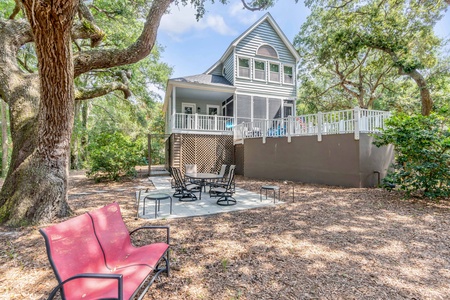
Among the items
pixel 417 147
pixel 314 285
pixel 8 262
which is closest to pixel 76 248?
pixel 8 262

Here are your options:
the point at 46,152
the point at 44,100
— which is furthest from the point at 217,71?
the point at 46,152

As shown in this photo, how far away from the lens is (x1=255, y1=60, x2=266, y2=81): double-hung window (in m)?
14.2

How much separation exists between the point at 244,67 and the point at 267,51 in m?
2.12

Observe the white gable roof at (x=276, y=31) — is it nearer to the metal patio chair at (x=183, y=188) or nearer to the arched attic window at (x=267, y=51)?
the arched attic window at (x=267, y=51)

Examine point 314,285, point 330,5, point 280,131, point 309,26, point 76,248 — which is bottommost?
point 314,285

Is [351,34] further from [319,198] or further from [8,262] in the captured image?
[8,262]

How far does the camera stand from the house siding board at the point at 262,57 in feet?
45.5

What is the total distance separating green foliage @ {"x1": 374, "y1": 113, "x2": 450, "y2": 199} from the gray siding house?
8.25 metres

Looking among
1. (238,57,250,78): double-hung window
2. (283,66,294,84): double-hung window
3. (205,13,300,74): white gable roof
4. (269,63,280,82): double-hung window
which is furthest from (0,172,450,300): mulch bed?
(205,13,300,74): white gable roof

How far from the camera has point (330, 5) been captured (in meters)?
12.0

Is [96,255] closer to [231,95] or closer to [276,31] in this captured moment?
[231,95]

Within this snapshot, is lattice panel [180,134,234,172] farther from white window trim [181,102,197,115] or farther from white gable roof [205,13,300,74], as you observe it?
white gable roof [205,13,300,74]

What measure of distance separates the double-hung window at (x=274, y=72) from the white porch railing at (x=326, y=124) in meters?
4.64

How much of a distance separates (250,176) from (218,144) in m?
2.67
